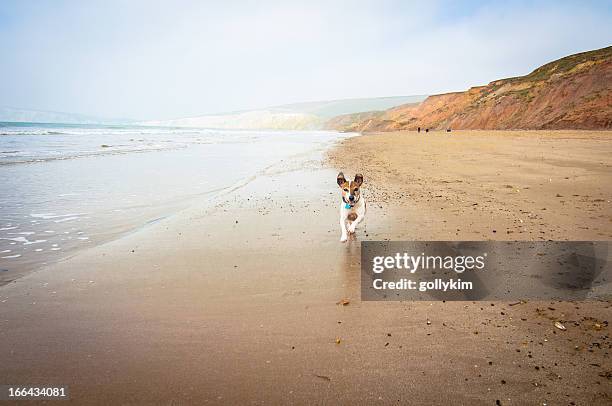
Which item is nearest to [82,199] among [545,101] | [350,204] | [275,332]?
[350,204]

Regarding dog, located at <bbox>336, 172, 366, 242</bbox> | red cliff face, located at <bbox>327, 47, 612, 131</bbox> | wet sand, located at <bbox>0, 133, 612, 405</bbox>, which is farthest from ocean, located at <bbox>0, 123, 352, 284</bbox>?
red cliff face, located at <bbox>327, 47, 612, 131</bbox>

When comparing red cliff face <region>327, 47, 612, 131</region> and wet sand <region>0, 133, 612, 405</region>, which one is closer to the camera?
wet sand <region>0, 133, 612, 405</region>

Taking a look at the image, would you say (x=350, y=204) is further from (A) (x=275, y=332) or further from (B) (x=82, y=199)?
(B) (x=82, y=199)

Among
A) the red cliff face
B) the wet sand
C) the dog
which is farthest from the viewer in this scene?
the red cliff face

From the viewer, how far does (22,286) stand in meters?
3.87

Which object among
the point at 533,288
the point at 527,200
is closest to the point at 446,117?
the point at 527,200

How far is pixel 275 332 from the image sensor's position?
114 inches

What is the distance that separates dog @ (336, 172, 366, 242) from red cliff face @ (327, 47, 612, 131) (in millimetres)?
38090

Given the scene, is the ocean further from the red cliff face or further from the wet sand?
the red cliff face

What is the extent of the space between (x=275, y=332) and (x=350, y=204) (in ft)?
9.31

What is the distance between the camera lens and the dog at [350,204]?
534 cm

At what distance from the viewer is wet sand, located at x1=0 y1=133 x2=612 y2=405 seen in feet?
7.24

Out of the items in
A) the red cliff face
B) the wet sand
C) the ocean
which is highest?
the red cliff face

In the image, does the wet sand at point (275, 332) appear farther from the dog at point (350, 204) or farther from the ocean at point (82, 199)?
the ocean at point (82, 199)
